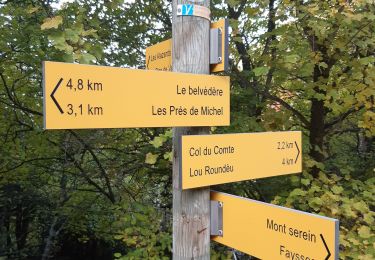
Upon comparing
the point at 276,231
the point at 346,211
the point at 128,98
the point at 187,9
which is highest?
the point at 187,9

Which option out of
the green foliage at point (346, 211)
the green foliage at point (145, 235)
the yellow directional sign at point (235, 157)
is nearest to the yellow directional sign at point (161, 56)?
the yellow directional sign at point (235, 157)

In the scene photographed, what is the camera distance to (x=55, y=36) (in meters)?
2.11

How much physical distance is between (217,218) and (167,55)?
85 centimetres

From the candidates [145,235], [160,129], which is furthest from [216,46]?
[160,129]

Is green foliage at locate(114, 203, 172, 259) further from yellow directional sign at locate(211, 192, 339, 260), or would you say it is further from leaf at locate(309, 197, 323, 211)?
yellow directional sign at locate(211, 192, 339, 260)

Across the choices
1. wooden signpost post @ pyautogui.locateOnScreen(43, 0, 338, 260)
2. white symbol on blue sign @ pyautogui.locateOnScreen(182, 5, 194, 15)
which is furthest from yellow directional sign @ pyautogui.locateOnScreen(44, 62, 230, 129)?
white symbol on blue sign @ pyautogui.locateOnScreen(182, 5, 194, 15)

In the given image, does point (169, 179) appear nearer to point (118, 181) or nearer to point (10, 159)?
point (118, 181)

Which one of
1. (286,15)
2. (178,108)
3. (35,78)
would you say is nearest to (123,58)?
(35,78)

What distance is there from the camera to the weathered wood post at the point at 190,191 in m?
1.54

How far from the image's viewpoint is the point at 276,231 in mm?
1422

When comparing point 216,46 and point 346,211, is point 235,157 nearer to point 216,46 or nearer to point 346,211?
point 216,46

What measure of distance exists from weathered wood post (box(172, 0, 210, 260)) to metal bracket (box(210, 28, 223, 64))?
0.02 metres

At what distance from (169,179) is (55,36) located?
344 centimetres

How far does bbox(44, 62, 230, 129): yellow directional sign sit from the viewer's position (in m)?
1.25
